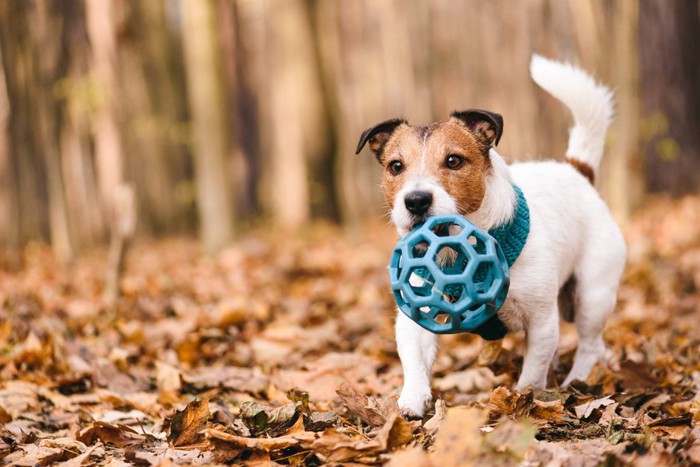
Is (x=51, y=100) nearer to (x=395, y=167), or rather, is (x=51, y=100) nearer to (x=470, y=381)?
(x=395, y=167)

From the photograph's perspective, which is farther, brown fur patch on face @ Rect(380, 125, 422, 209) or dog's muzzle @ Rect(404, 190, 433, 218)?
brown fur patch on face @ Rect(380, 125, 422, 209)

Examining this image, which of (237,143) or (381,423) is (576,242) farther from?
(237,143)

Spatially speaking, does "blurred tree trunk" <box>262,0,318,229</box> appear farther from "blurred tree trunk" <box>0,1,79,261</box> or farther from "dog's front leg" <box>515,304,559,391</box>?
"dog's front leg" <box>515,304,559,391</box>

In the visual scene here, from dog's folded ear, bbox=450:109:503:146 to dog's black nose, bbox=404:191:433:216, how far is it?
2.20 feet

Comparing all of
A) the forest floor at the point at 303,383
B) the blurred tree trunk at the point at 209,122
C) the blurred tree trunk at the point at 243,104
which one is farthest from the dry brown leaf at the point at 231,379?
the blurred tree trunk at the point at 243,104

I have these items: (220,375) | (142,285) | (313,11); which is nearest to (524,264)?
(220,375)

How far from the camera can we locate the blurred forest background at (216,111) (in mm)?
10977

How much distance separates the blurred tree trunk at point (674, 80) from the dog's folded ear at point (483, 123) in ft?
34.8

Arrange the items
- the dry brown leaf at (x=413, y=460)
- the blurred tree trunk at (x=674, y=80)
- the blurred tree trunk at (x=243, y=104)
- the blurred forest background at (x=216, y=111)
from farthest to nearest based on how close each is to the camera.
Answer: the blurred tree trunk at (x=243, y=104) < the blurred tree trunk at (x=674, y=80) < the blurred forest background at (x=216, y=111) < the dry brown leaf at (x=413, y=460)

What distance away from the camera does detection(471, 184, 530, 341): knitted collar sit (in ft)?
12.2

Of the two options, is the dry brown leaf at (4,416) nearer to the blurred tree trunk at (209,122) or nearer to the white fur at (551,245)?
the white fur at (551,245)

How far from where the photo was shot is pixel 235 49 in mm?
24641

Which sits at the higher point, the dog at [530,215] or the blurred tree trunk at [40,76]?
the blurred tree trunk at [40,76]

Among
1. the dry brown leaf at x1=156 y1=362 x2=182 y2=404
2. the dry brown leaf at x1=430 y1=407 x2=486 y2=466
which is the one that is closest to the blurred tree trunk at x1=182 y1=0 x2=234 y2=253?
the dry brown leaf at x1=156 y1=362 x2=182 y2=404
